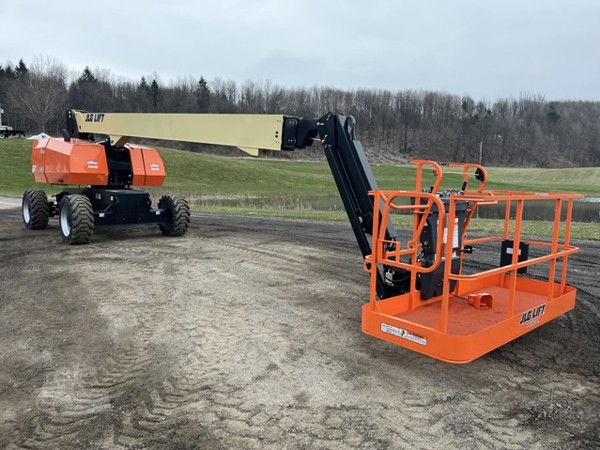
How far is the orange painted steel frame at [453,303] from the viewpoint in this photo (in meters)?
4.55

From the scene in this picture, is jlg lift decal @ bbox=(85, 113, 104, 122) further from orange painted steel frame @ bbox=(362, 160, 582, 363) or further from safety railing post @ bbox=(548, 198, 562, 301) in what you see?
safety railing post @ bbox=(548, 198, 562, 301)

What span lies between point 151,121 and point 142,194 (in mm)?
1938

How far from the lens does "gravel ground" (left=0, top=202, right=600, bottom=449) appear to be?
369cm

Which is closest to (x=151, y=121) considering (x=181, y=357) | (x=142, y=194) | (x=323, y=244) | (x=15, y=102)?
(x=142, y=194)

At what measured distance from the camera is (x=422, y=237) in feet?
19.6

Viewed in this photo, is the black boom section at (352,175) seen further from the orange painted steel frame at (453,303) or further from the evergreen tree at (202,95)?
the evergreen tree at (202,95)

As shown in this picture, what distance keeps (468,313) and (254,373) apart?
8.79ft

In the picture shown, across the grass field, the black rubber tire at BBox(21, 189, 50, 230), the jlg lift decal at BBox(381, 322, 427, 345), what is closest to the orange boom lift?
the jlg lift decal at BBox(381, 322, 427, 345)

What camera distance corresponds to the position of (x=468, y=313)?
5.81 metres

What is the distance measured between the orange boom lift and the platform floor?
1 centimetres

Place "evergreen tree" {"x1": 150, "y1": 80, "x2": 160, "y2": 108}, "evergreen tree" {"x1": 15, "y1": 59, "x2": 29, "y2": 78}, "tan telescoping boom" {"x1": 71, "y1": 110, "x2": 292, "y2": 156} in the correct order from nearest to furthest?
"tan telescoping boom" {"x1": 71, "y1": 110, "x2": 292, "y2": 156} → "evergreen tree" {"x1": 15, "y1": 59, "x2": 29, "y2": 78} → "evergreen tree" {"x1": 150, "y1": 80, "x2": 160, "y2": 108}

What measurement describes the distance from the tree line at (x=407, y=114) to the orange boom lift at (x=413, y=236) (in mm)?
88305

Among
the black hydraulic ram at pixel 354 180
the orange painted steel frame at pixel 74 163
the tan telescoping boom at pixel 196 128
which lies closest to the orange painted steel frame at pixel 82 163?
the orange painted steel frame at pixel 74 163

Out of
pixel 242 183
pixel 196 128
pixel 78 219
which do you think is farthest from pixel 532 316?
pixel 242 183
